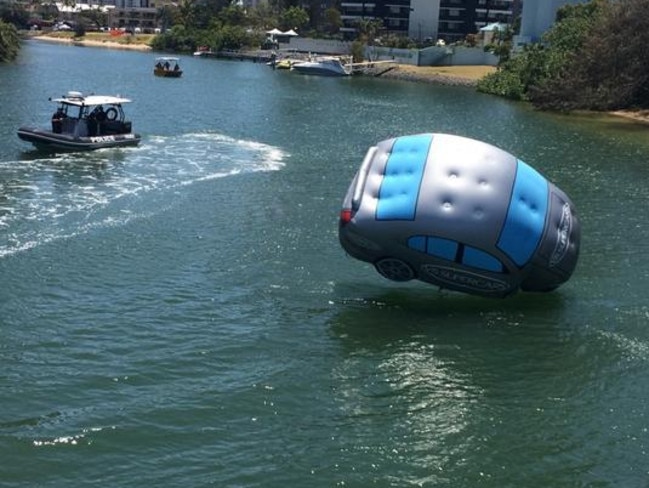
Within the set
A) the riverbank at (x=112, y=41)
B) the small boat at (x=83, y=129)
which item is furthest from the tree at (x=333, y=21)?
the small boat at (x=83, y=129)

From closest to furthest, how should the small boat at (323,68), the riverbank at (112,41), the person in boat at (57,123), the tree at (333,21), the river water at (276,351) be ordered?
the river water at (276,351) → the person in boat at (57,123) → the small boat at (323,68) → the tree at (333,21) → the riverbank at (112,41)

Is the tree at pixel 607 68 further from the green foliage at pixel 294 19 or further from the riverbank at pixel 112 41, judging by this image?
the riverbank at pixel 112 41

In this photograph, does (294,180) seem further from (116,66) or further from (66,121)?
(116,66)

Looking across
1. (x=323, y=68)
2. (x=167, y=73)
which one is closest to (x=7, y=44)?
(x=167, y=73)

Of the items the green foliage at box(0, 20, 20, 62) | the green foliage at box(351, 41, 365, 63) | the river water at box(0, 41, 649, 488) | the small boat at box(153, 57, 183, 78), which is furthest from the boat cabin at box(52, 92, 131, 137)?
the green foliage at box(351, 41, 365, 63)

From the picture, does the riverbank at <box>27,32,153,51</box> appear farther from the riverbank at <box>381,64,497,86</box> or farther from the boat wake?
the boat wake

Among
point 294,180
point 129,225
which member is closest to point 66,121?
point 294,180

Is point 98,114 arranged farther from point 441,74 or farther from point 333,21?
point 333,21

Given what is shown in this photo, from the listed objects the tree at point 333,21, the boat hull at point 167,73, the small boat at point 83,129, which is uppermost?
the tree at point 333,21
